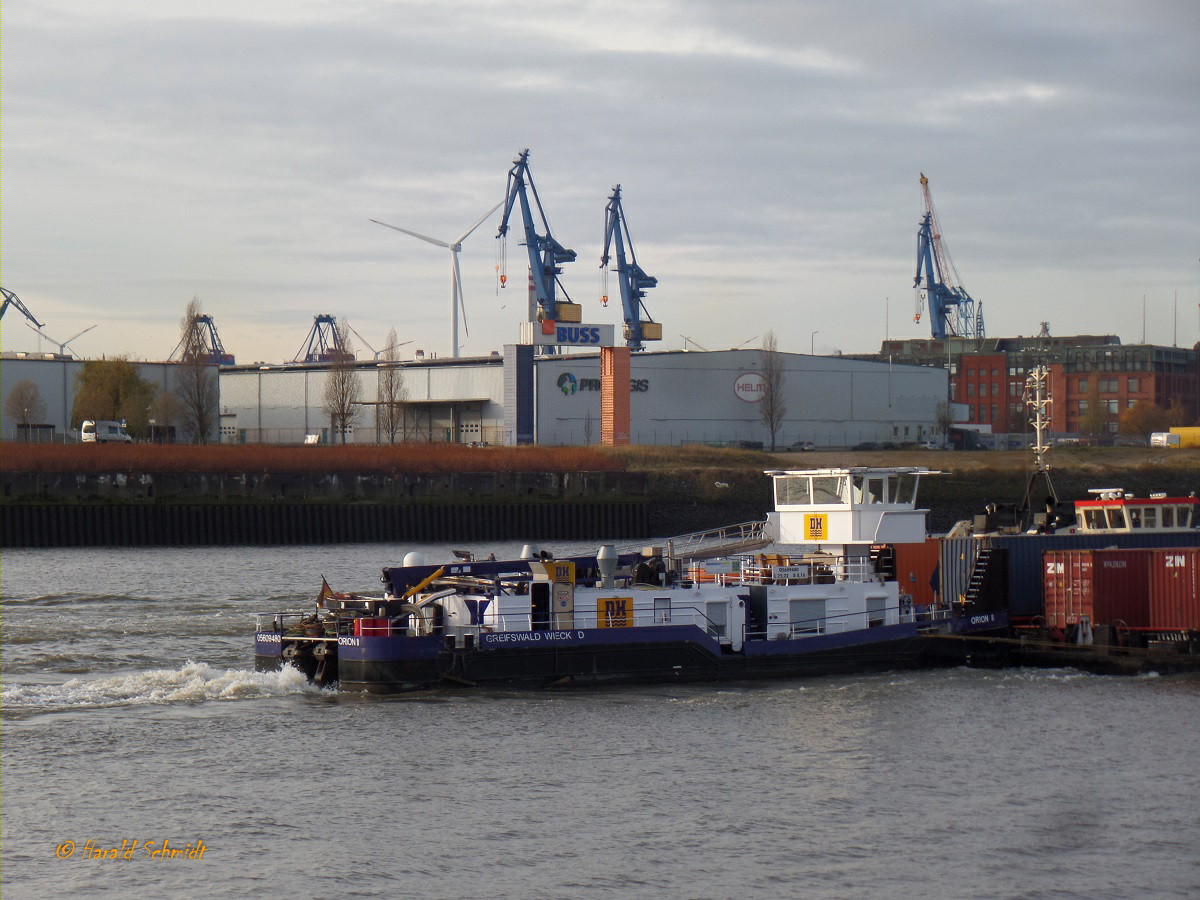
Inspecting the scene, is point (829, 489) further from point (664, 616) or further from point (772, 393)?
point (772, 393)

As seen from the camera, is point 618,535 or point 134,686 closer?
point 134,686

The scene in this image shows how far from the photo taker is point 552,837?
22719 millimetres

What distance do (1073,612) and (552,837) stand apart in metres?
19.6

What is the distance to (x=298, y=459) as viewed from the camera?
8981 cm

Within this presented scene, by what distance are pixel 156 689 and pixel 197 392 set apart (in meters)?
82.0

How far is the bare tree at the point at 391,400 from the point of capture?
364 feet

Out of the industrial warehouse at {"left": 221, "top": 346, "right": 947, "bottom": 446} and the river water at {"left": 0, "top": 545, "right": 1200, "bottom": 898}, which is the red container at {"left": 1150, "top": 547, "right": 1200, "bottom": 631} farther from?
the industrial warehouse at {"left": 221, "top": 346, "right": 947, "bottom": 446}

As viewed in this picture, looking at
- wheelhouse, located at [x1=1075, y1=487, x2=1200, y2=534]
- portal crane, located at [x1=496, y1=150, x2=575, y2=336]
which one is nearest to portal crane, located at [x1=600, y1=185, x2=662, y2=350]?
portal crane, located at [x1=496, y1=150, x2=575, y2=336]

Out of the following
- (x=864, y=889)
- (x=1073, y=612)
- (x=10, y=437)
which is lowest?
(x=864, y=889)

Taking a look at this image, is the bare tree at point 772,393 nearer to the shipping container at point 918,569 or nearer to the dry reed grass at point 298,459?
the dry reed grass at point 298,459

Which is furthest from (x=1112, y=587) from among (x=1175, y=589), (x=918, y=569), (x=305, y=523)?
(x=305, y=523)

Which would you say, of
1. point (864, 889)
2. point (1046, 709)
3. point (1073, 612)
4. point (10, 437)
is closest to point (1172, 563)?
point (1073, 612)

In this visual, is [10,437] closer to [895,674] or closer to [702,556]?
[702,556]

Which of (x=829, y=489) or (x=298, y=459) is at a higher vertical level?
(x=298, y=459)
